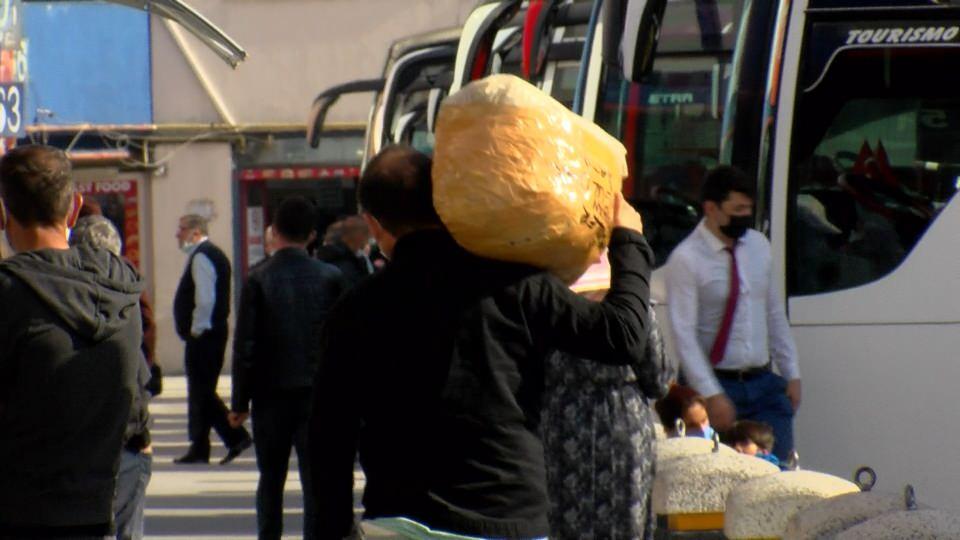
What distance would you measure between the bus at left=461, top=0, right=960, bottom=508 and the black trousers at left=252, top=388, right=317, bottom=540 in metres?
2.15

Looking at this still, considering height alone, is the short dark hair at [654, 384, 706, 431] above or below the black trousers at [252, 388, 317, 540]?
above

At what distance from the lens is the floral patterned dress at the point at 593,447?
241 inches

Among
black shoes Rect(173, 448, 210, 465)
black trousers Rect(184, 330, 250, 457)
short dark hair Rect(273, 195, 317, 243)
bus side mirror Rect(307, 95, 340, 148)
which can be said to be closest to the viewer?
short dark hair Rect(273, 195, 317, 243)

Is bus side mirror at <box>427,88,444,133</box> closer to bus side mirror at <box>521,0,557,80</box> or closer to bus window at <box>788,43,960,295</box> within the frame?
bus side mirror at <box>521,0,557,80</box>

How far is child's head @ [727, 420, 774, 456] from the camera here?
8.09 m

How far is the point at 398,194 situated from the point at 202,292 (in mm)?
10495

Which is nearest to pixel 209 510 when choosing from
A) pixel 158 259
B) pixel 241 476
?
pixel 241 476

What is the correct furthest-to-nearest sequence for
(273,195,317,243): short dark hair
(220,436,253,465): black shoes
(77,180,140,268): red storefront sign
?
(77,180,140,268): red storefront sign
(220,436,253,465): black shoes
(273,195,317,243): short dark hair

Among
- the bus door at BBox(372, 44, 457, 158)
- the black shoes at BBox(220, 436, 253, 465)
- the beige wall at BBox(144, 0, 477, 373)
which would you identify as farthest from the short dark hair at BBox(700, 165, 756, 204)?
the beige wall at BBox(144, 0, 477, 373)

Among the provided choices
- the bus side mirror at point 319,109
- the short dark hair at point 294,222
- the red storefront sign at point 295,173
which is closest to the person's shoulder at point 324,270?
the short dark hair at point 294,222

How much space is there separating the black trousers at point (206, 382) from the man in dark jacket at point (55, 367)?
9.76 metres

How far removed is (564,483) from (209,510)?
6403mm

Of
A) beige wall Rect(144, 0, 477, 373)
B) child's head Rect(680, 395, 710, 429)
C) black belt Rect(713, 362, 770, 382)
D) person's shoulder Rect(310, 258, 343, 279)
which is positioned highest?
beige wall Rect(144, 0, 477, 373)

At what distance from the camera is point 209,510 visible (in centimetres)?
1220
